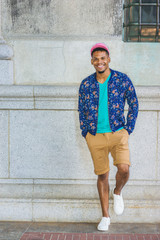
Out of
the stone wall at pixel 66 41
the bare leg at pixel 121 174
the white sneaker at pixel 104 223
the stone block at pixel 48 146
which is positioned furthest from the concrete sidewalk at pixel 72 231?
the stone wall at pixel 66 41

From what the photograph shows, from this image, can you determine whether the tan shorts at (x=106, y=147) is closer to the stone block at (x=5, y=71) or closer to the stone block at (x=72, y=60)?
the stone block at (x=72, y=60)

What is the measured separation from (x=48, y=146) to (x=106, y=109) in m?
1.27

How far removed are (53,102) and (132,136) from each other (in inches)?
48.8

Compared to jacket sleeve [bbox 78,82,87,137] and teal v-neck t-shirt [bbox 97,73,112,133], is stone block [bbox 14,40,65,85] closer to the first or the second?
jacket sleeve [bbox 78,82,87,137]

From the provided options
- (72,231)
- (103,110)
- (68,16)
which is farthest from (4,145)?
(68,16)

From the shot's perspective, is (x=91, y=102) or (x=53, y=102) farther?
(x=53, y=102)

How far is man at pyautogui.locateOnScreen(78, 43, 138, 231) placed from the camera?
13.2 ft

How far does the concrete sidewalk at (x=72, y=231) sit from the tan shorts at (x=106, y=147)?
2.68 feet

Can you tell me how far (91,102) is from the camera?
4.07 meters

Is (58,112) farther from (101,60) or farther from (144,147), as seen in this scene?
(144,147)

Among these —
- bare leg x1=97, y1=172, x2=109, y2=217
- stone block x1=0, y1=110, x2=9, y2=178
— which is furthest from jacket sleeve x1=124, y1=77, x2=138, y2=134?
stone block x1=0, y1=110, x2=9, y2=178

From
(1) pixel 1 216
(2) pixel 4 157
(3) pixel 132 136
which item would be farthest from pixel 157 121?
(1) pixel 1 216

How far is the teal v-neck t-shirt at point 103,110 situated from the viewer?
4.06m

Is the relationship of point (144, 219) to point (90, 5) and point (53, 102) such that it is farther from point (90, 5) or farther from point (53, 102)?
point (90, 5)
